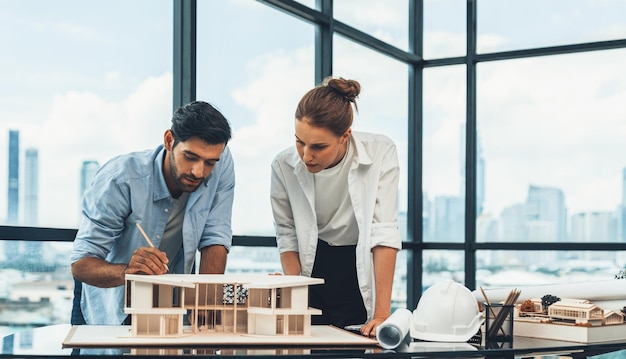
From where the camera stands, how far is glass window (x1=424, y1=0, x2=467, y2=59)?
21.4 ft

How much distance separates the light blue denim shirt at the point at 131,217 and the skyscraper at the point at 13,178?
41.7 inches

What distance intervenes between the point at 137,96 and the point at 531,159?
3.14m

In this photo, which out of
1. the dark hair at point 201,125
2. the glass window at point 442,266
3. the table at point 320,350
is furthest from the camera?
the glass window at point 442,266

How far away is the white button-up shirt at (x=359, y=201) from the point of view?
8.61 feet

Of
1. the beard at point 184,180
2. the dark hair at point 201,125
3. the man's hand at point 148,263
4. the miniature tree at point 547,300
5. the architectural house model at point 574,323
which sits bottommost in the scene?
the architectural house model at point 574,323

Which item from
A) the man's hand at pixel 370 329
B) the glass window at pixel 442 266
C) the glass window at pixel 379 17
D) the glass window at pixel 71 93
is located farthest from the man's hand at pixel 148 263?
the glass window at pixel 442 266

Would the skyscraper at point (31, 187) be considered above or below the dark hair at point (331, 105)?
below

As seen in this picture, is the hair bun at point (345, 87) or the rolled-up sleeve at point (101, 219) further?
the hair bun at point (345, 87)

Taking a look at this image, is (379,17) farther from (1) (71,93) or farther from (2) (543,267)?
(1) (71,93)

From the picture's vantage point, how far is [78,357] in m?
1.72

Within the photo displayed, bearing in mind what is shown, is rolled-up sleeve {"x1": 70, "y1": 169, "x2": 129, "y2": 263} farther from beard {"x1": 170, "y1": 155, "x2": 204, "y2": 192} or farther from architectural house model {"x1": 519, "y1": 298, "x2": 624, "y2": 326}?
architectural house model {"x1": 519, "y1": 298, "x2": 624, "y2": 326}

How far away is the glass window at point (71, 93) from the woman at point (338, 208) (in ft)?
4.90

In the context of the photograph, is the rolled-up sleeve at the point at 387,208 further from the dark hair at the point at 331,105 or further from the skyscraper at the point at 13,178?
the skyscraper at the point at 13,178

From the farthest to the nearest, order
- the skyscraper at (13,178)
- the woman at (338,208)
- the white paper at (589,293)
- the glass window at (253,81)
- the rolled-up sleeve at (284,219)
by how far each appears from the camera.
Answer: the glass window at (253,81)
the skyscraper at (13,178)
the rolled-up sleeve at (284,219)
the woman at (338,208)
the white paper at (589,293)
